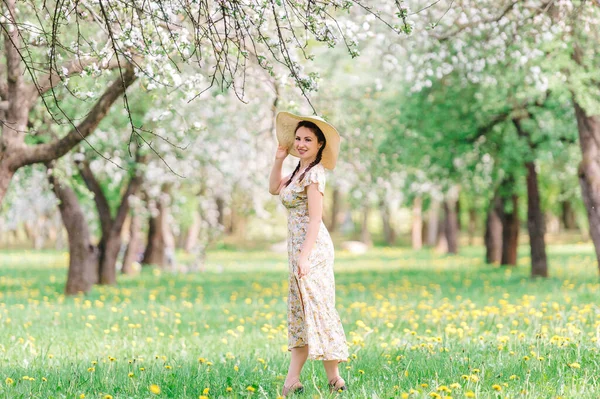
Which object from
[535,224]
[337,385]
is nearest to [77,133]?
[337,385]

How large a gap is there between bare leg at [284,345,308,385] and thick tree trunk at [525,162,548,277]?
14327mm

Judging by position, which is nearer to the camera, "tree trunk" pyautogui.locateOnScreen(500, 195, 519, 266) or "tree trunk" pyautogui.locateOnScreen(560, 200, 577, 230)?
"tree trunk" pyautogui.locateOnScreen(500, 195, 519, 266)

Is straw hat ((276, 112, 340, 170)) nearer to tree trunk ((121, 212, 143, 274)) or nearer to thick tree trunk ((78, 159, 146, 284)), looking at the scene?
thick tree trunk ((78, 159, 146, 284))

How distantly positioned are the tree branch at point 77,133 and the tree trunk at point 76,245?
7245mm

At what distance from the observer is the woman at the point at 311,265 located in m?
5.86

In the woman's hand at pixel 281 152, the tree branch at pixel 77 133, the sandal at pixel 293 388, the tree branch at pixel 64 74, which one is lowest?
the sandal at pixel 293 388

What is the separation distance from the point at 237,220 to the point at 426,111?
3940 centimetres

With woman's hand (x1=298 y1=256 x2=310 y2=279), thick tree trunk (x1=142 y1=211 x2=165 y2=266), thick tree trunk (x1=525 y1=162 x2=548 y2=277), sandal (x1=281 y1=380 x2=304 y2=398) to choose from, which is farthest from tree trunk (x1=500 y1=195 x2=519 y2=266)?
woman's hand (x1=298 y1=256 x2=310 y2=279)

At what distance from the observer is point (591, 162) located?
12695mm

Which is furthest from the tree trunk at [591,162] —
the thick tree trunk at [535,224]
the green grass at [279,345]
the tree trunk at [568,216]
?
the tree trunk at [568,216]

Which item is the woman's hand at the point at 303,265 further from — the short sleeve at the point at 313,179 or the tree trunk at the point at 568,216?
the tree trunk at the point at 568,216

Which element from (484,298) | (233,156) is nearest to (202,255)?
(233,156)

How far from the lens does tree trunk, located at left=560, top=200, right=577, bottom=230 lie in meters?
56.0

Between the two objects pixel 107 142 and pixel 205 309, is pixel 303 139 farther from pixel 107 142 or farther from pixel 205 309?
pixel 107 142
